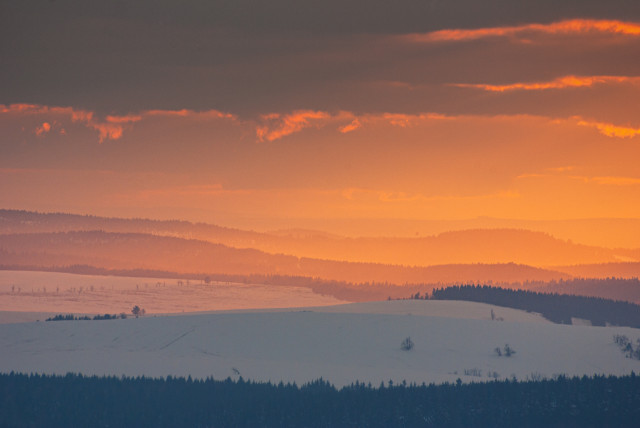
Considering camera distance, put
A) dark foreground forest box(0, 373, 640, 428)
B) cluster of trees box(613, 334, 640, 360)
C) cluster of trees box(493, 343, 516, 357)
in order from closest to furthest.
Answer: dark foreground forest box(0, 373, 640, 428) < cluster of trees box(613, 334, 640, 360) < cluster of trees box(493, 343, 516, 357)

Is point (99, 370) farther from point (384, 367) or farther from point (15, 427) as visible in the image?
point (384, 367)

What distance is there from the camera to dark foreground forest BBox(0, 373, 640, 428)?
15488 cm

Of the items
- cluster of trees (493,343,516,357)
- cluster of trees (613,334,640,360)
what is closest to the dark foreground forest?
cluster of trees (613,334,640,360)

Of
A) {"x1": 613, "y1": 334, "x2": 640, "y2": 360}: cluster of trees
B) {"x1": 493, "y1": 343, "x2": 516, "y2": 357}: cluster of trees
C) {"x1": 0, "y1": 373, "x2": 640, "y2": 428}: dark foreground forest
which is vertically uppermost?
{"x1": 613, "y1": 334, "x2": 640, "y2": 360}: cluster of trees

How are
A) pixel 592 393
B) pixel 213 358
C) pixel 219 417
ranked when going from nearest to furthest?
1. pixel 219 417
2. pixel 592 393
3. pixel 213 358

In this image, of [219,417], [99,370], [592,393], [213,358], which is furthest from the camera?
[213,358]

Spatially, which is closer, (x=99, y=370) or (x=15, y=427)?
(x=15, y=427)

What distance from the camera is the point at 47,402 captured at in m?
166

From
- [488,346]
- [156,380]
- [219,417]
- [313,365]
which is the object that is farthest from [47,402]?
[488,346]

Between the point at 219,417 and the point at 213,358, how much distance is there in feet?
123

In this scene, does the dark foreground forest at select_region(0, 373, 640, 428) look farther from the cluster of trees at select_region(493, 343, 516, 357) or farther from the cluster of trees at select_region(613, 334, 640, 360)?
the cluster of trees at select_region(493, 343, 516, 357)

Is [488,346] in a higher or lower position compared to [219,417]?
higher

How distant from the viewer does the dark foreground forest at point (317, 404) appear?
508ft

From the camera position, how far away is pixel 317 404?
15688 centimetres
